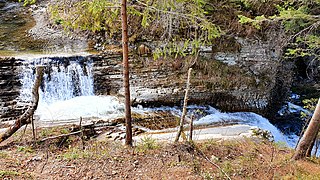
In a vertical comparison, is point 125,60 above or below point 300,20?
below

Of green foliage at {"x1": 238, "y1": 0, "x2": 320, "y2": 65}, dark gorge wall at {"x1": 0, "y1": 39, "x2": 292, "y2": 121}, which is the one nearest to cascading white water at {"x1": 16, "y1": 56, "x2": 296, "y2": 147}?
dark gorge wall at {"x1": 0, "y1": 39, "x2": 292, "y2": 121}

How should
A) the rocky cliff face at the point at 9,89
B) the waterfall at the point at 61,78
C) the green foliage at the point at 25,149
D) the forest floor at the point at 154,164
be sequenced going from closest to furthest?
1. the forest floor at the point at 154,164
2. the green foliage at the point at 25,149
3. the rocky cliff face at the point at 9,89
4. the waterfall at the point at 61,78

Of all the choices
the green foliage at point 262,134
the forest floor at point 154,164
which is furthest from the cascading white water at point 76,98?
the forest floor at point 154,164

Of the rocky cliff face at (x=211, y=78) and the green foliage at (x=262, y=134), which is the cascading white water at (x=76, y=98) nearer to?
the rocky cliff face at (x=211, y=78)

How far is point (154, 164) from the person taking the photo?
4.55 metres

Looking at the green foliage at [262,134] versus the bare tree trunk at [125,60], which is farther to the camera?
the green foliage at [262,134]

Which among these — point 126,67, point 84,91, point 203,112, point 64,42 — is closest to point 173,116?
point 203,112

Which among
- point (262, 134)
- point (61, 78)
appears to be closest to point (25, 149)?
point (61, 78)

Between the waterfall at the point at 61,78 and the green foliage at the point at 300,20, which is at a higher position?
the green foliage at the point at 300,20

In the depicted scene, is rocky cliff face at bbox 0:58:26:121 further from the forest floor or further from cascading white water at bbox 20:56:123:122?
the forest floor

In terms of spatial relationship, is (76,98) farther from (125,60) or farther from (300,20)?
(300,20)

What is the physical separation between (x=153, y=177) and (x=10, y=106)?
641cm

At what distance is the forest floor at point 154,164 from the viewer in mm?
4109

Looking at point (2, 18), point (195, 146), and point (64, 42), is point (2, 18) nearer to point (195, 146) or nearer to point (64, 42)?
point (64, 42)
